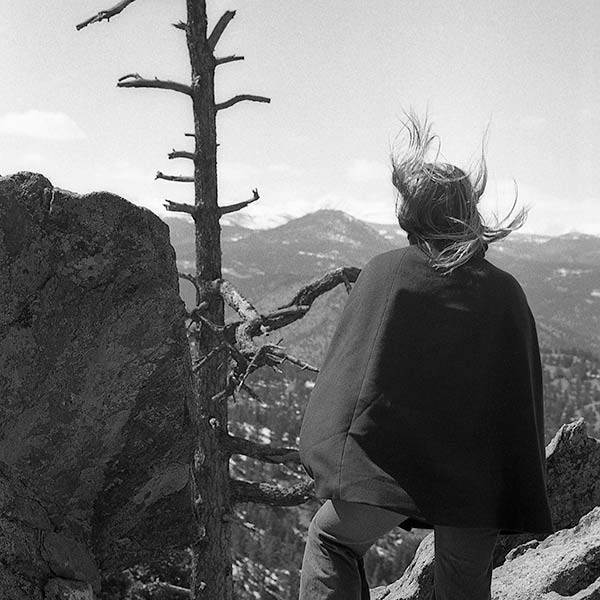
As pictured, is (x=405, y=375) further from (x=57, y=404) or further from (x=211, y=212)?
(x=211, y=212)

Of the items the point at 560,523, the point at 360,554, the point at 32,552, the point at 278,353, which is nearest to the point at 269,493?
the point at 278,353

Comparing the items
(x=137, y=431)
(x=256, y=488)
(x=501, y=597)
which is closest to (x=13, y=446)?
(x=137, y=431)

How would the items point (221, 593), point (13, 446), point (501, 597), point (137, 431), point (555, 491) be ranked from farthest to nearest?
point (221, 593), point (555, 491), point (501, 597), point (137, 431), point (13, 446)

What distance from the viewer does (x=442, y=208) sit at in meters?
3.88

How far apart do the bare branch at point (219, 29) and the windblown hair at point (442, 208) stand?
943 cm

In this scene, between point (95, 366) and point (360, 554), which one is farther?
point (95, 366)

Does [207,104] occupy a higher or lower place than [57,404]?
higher

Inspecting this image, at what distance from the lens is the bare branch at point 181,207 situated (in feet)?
40.9

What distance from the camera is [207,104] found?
1259 cm

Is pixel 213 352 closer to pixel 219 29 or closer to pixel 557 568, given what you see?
pixel 557 568

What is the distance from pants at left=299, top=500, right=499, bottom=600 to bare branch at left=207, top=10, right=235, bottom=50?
10505 mm

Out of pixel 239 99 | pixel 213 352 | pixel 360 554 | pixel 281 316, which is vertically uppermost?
pixel 239 99

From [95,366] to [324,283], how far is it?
6421mm

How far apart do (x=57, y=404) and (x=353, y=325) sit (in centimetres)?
287
